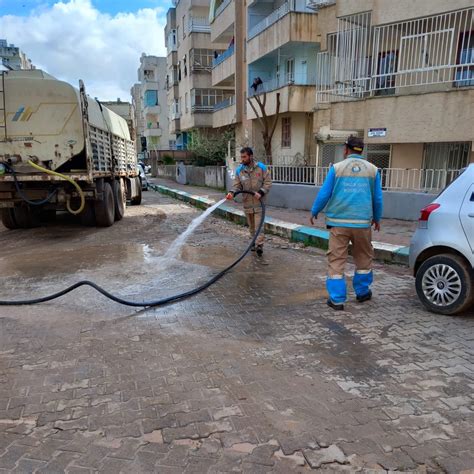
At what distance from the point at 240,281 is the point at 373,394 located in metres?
3.20

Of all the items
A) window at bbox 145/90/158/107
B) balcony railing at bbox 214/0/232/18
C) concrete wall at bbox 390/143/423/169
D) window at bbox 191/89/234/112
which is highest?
Answer: balcony railing at bbox 214/0/232/18

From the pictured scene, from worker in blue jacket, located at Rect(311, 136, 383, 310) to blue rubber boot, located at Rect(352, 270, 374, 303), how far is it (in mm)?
261

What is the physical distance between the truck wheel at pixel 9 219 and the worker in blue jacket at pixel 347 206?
8.38 meters

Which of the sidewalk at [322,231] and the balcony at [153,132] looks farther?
the balcony at [153,132]

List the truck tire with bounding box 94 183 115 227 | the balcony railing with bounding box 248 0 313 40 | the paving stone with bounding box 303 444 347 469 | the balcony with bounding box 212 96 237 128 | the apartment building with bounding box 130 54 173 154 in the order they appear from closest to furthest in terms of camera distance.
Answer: the paving stone with bounding box 303 444 347 469
the truck tire with bounding box 94 183 115 227
the balcony railing with bounding box 248 0 313 40
the balcony with bounding box 212 96 237 128
the apartment building with bounding box 130 54 173 154

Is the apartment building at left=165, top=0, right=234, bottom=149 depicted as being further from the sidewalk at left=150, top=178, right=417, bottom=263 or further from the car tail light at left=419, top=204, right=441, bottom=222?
the car tail light at left=419, top=204, right=441, bottom=222

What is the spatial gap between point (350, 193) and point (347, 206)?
147 millimetres

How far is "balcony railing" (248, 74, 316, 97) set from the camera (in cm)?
1826

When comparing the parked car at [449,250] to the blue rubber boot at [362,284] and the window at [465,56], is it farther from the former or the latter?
the window at [465,56]

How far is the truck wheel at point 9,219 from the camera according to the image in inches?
408

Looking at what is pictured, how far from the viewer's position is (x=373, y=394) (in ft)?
10.2

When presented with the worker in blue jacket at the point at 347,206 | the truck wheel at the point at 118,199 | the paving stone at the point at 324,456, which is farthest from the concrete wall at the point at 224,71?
the paving stone at the point at 324,456

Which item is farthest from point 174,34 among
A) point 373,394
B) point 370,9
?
point 373,394

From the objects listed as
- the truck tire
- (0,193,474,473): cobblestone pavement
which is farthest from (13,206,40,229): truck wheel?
(0,193,474,473): cobblestone pavement
